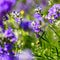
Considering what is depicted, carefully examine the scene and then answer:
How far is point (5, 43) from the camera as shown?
2682mm

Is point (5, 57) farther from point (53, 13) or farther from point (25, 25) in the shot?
point (53, 13)

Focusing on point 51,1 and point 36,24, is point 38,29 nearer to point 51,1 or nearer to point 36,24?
point 36,24

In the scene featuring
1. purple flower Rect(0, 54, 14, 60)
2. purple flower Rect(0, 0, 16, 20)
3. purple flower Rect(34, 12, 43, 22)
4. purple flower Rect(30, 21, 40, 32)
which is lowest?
purple flower Rect(0, 54, 14, 60)

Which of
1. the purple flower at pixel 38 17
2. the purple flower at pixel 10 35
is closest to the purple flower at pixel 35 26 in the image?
the purple flower at pixel 38 17

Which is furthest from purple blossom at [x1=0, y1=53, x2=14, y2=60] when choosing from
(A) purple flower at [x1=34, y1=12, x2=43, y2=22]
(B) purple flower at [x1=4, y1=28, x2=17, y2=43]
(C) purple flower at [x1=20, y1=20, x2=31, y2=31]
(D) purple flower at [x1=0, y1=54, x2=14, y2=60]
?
(A) purple flower at [x1=34, y1=12, x2=43, y2=22]

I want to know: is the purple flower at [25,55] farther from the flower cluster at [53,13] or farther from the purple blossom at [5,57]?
the flower cluster at [53,13]

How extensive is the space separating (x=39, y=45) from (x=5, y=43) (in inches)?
10.2

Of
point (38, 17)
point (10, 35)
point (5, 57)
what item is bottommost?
point (5, 57)

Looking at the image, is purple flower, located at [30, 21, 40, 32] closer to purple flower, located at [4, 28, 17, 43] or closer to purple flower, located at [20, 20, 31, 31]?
purple flower, located at [20, 20, 31, 31]

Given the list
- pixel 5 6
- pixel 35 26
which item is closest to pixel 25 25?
pixel 35 26

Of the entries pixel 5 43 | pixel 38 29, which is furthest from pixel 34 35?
pixel 5 43

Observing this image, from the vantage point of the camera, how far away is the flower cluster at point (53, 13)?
263cm

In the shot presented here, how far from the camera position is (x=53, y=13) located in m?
2.63

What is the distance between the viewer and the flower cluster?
263 centimetres
